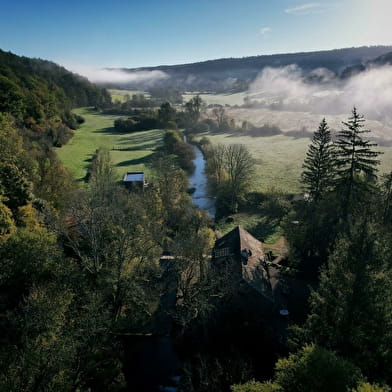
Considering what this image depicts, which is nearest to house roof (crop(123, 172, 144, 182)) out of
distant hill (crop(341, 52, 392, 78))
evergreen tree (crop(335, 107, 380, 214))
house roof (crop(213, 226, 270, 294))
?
house roof (crop(213, 226, 270, 294))

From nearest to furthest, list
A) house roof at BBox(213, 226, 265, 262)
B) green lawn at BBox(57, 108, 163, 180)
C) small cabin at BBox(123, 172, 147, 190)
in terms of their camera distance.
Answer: house roof at BBox(213, 226, 265, 262)
small cabin at BBox(123, 172, 147, 190)
green lawn at BBox(57, 108, 163, 180)

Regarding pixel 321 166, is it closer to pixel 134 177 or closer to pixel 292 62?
pixel 134 177

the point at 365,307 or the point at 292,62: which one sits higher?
the point at 292,62

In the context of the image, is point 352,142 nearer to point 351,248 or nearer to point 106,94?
point 351,248

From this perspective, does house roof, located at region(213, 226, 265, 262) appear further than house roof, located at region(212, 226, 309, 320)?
Yes

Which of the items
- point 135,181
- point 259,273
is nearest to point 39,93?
point 135,181

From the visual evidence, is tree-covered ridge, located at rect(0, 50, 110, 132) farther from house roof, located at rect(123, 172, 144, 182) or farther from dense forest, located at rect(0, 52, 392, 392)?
house roof, located at rect(123, 172, 144, 182)
